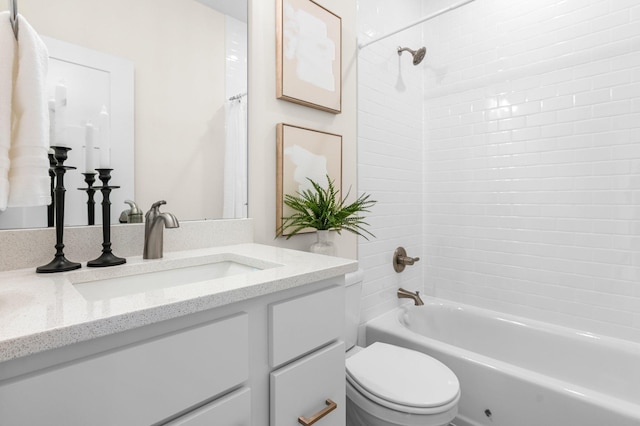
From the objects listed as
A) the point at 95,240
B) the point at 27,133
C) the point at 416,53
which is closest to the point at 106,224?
the point at 95,240

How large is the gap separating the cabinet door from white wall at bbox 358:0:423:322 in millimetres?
1033

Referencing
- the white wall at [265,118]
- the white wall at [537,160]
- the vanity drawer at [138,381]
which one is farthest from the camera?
the white wall at [537,160]

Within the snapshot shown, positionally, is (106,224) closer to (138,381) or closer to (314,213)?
(138,381)

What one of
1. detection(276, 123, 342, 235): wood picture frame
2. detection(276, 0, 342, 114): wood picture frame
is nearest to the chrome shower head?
detection(276, 0, 342, 114): wood picture frame

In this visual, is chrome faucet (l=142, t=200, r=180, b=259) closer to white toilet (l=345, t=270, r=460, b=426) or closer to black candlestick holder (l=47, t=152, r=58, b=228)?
black candlestick holder (l=47, t=152, r=58, b=228)

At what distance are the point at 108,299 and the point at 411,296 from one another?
1.86m

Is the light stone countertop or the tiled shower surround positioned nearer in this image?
the light stone countertop

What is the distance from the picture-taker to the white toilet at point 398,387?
1.16 metres

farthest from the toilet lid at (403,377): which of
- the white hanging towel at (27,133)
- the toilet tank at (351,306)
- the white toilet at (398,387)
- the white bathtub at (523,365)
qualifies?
the white hanging towel at (27,133)

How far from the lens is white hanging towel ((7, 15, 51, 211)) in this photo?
69 cm

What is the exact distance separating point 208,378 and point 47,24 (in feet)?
3.54

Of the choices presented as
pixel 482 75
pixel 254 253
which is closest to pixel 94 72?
pixel 254 253

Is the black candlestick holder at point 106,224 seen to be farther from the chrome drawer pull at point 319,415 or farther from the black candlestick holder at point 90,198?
the chrome drawer pull at point 319,415

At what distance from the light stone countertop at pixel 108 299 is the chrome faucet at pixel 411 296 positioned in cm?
133
